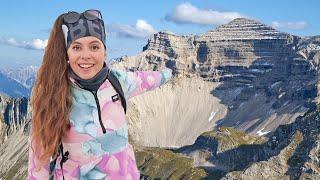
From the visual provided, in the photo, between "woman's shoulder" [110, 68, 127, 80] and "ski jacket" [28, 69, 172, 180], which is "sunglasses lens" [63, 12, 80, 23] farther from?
"woman's shoulder" [110, 68, 127, 80]

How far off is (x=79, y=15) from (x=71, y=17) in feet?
0.56

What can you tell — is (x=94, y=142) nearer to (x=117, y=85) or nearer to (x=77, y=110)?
(x=77, y=110)

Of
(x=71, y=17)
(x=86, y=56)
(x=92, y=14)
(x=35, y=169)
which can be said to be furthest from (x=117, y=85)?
(x=35, y=169)

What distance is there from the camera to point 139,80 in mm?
12281

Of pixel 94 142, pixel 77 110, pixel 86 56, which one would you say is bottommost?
pixel 94 142

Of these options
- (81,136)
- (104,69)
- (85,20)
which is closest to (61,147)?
(81,136)

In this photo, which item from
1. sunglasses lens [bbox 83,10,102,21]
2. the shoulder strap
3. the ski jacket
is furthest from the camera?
the shoulder strap

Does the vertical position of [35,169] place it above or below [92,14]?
below

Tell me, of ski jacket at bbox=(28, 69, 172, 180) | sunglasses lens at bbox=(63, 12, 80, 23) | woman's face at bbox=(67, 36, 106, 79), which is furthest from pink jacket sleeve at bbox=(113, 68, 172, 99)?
sunglasses lens at bbox=(63, 12, 80, 23)

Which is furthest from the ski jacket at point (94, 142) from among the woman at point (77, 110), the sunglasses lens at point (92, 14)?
the sunglasses lens at point (92, 14)

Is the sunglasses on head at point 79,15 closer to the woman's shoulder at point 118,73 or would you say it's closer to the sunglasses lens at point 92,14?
the sunglasses lens at point 92,14

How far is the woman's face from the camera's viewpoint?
10523 millimetres

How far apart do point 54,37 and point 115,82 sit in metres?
1.54

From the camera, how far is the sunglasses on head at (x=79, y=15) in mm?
10594
